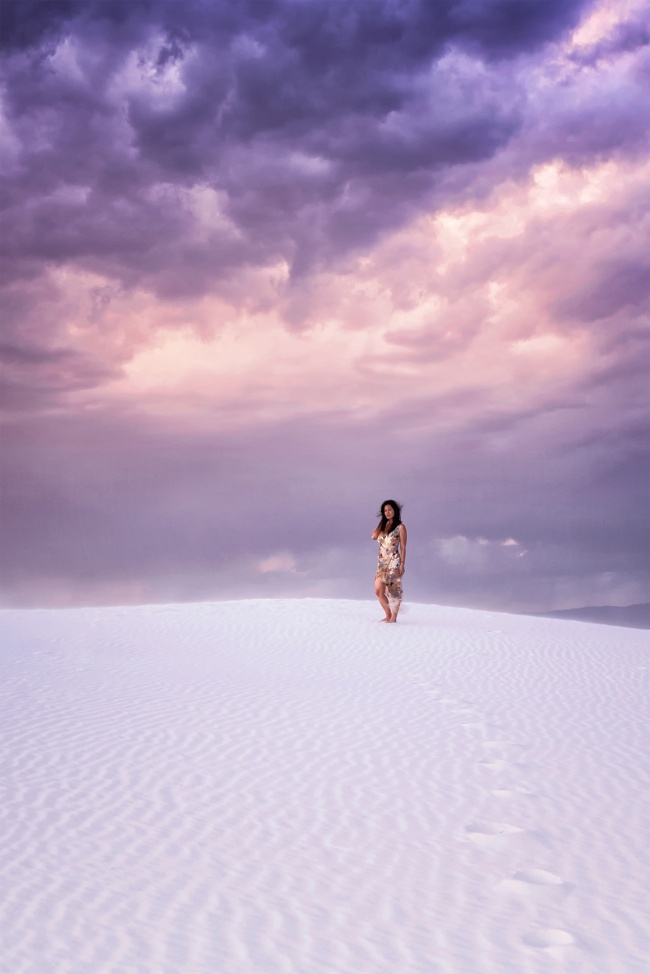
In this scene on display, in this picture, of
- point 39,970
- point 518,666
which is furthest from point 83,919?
point 518,666

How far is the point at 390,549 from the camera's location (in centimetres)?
1560

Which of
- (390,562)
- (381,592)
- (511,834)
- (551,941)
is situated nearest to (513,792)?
(511,834)

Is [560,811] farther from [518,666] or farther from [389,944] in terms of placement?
[518,666]

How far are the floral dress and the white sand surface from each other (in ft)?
11.7

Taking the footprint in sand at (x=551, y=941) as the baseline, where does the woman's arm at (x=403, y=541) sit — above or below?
above

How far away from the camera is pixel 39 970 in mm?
3938

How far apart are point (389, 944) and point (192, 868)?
55.8 inches

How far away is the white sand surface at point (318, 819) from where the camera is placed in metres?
4.33

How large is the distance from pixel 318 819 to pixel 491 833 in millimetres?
1253

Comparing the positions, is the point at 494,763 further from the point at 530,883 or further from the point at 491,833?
the point at 530,883

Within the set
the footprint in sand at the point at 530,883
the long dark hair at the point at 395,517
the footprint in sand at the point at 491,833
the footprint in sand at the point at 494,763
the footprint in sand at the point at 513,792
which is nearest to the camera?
the footprint in sand at the point at 530,883

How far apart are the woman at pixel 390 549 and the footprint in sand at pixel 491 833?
9.40 m

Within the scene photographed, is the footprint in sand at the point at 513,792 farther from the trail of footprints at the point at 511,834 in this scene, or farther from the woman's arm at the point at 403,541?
the woman's arm at the point at 403,541

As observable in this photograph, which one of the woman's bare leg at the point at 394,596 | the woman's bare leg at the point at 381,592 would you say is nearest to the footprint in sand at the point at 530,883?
the woman's bare leg at the point at 394,596
